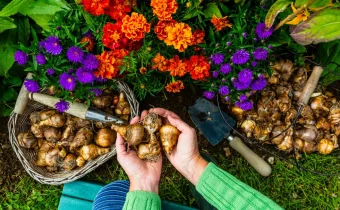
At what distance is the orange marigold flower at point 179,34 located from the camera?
1.62 meters

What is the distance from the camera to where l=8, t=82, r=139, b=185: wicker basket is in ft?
6.89

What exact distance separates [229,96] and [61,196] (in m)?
1.10

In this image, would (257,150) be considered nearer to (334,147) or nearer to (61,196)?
(334,147)

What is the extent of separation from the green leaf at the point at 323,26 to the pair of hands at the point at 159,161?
0.61m

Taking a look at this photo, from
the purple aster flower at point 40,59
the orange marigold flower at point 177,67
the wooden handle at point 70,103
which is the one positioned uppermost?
the purple aster flower at point 40,59

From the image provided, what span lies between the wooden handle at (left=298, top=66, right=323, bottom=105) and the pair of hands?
79cm

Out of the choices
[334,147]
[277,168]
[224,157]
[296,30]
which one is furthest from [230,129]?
[296,30]

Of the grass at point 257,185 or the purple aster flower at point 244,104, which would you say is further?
the grass at point 257,185

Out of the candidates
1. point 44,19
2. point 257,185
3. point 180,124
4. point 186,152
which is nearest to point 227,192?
point 186,152

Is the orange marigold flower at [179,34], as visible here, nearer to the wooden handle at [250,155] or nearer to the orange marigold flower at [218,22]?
the orange marigold flower at [218,22]

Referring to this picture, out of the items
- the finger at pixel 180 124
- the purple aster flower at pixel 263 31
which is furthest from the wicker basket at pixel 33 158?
the purple aster flower at pixel 263 31

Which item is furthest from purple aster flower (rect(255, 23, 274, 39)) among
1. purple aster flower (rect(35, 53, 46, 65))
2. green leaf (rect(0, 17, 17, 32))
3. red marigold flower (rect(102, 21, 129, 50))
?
green leaf (rect(0, 17, 17, 32))

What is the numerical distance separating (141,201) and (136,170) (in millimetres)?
142

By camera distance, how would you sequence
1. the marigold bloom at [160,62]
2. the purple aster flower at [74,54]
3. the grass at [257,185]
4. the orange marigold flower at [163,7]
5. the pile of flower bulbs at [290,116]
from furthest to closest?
the grass at [257,185] → the pile of flower bulbs at [290,116] → the marigold bloom at [160,62] → the purple aster flower at [74,54] → the orange marigold flower at [163,7]
